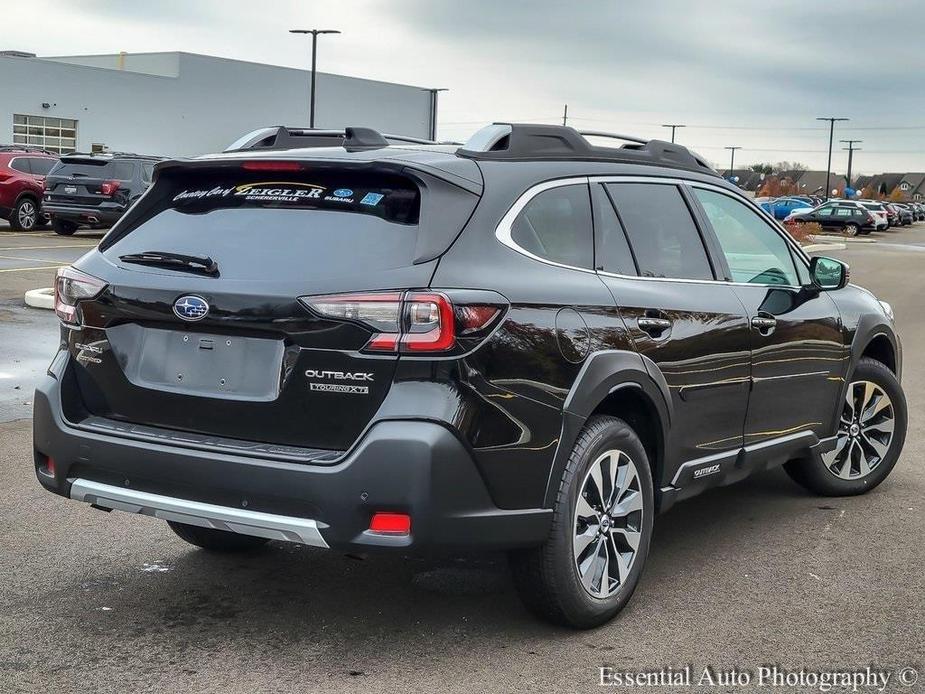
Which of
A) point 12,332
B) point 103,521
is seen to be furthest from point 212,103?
point 103,521

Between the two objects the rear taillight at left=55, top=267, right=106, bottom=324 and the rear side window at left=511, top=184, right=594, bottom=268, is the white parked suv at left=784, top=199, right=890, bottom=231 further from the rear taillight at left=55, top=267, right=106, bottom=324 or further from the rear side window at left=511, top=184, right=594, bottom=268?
the rear taillight at left=55, top=267, right=106, bottom=324

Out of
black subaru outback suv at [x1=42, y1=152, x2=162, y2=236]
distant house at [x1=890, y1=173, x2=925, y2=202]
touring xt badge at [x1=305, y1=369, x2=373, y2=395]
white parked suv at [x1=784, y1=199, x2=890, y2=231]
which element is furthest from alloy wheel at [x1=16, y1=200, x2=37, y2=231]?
distant house at [x1=890, y1=173, x2=925, y2=202]

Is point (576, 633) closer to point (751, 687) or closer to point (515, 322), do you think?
point (751, 687)

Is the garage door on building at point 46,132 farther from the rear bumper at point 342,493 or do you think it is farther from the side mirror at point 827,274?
the rear bumper at point 342,493

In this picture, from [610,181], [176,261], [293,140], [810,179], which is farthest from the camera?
[810,179]

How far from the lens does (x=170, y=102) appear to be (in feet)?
224

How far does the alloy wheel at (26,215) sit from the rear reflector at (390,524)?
2640 cm

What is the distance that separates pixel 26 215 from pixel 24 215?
0.08 metres

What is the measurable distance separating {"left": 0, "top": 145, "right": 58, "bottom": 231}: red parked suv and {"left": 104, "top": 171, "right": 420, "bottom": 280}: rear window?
25108 mm

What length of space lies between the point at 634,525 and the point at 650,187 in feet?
4.78

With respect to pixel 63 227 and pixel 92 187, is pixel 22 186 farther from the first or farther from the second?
pixel 92 187

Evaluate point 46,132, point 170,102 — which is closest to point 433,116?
point 170,102

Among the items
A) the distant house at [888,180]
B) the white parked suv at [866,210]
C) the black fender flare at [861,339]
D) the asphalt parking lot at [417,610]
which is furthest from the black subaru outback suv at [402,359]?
the distant house at [888,180]

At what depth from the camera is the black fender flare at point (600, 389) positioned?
13.8 ft
